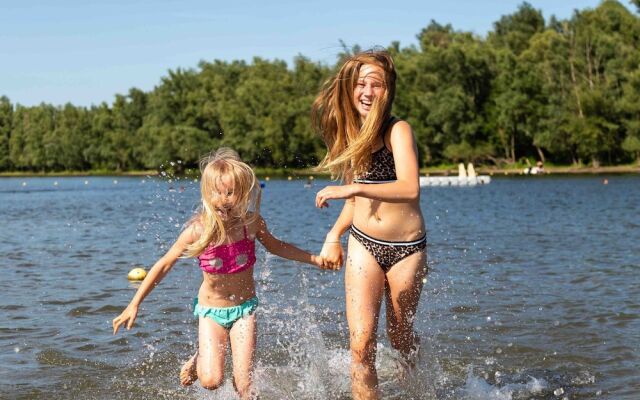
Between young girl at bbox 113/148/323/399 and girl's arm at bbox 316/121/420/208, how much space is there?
847mm

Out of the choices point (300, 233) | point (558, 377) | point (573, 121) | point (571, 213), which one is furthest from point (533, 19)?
point (558, 377)

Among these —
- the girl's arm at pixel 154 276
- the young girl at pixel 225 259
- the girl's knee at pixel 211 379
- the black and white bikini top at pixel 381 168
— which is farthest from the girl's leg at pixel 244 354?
the black and white bikini top at pixel 381 168

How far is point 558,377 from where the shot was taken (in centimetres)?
725

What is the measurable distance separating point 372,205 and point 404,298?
66 cm

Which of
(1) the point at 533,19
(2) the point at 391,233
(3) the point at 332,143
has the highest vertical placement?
(1) the point at 533,19

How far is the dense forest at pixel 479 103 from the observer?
69438 millimetres

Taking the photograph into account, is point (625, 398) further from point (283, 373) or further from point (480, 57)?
point (480, 57)

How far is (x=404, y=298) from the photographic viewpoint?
5531 mm

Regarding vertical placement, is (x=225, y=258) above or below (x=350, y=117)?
below

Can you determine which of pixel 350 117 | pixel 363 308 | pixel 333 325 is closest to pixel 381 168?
pixel 350 117

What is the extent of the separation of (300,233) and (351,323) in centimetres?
1739

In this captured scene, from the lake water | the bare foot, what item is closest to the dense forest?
the lake water

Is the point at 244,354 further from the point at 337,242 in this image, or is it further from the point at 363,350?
the point at 337,242

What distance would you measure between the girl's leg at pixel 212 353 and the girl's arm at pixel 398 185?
1334 mm
